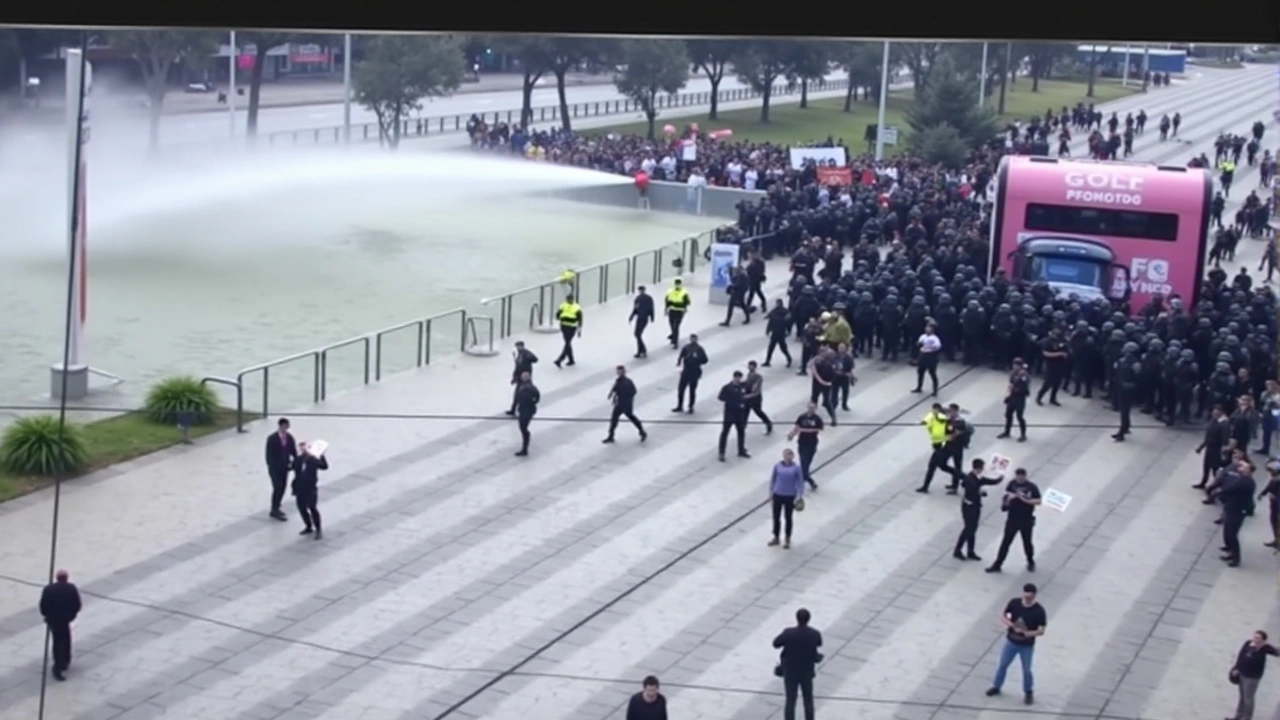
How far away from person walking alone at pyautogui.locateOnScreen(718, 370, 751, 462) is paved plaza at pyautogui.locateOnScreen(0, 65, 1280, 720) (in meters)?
0.32

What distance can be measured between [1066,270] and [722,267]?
5.04 m

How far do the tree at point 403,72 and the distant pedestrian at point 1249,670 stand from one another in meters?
33.5

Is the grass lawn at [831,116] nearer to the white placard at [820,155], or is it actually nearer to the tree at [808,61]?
the tree at [808,61]

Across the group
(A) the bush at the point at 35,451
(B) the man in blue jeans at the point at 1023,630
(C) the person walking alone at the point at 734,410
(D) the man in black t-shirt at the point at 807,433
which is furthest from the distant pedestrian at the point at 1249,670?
(A) the bush at the point at 35,451

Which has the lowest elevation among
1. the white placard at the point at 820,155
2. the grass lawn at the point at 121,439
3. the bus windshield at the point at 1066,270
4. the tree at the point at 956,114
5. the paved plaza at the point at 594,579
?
the paved plaza at the point at 594,579

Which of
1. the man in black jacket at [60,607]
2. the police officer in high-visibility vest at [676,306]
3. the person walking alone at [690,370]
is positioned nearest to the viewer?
the man in black jacket at [60,607]

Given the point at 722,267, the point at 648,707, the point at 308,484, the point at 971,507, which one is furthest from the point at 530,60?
the point at 648,707

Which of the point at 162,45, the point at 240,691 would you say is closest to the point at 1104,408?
the point at 240,691

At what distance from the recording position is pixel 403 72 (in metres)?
44.2

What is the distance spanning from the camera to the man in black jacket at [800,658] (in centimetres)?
1223

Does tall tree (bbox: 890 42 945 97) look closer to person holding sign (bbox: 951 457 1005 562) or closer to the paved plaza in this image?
the paved plaza

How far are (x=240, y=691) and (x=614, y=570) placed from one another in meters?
3.87

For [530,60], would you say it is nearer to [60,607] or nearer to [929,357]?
[929,357]

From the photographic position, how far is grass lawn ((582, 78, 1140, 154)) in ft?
183
